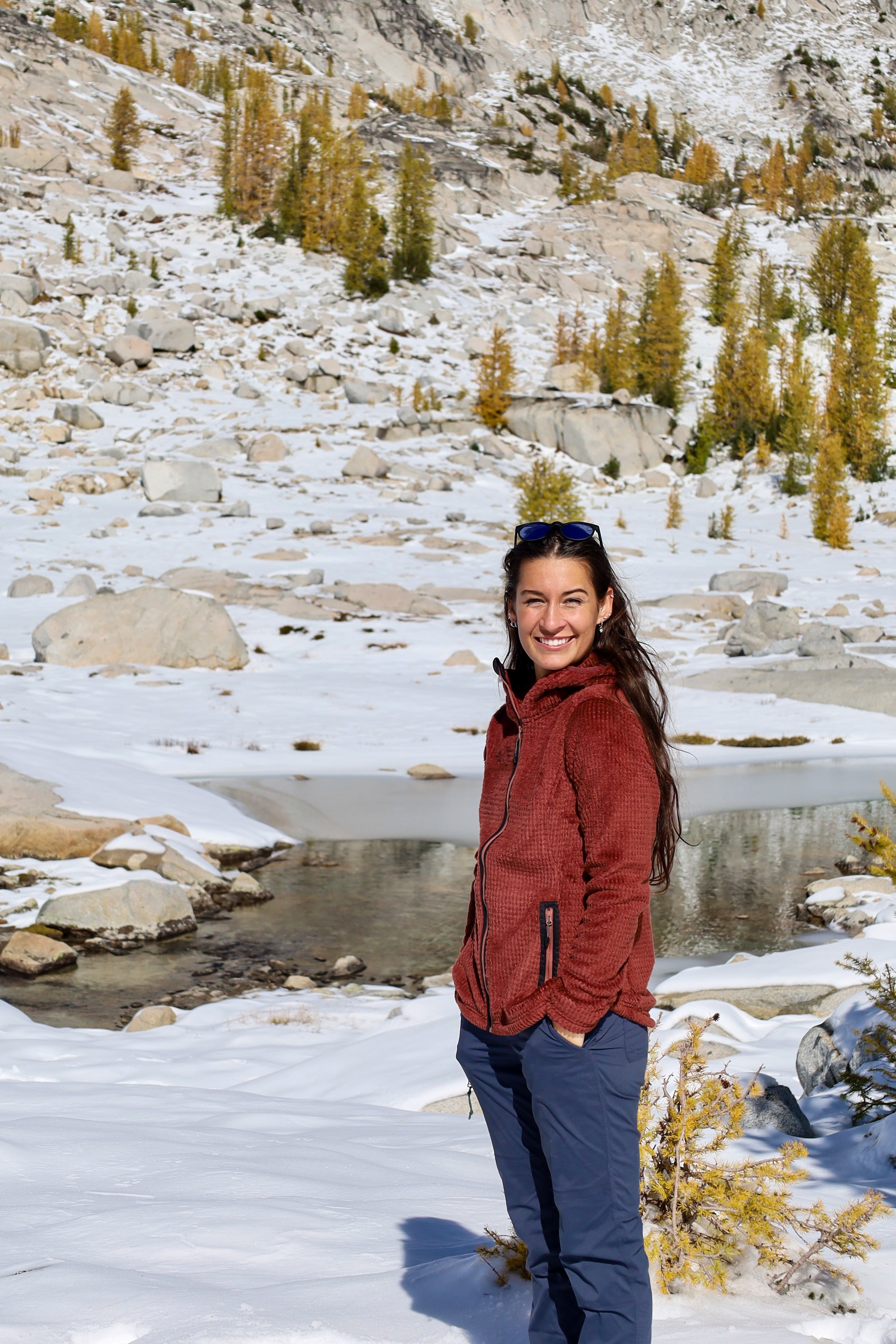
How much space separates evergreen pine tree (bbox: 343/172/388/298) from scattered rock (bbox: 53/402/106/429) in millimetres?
17063

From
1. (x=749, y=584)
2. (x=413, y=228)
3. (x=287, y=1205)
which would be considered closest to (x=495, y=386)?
(x=413, y=228)

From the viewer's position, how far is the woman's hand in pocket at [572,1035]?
183 centimetres

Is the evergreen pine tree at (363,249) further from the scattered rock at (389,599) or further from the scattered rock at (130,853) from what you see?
the scattered rock at (130,853)

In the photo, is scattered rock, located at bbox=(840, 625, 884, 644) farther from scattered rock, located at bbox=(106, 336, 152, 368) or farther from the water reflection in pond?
scattered rock, located at bbox=(106, 336, 152, 368)

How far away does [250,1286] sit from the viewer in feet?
7.32

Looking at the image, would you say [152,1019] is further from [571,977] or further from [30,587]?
[30,587]

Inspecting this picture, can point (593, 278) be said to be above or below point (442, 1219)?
above

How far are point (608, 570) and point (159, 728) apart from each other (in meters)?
12.0

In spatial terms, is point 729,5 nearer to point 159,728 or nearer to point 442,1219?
point 159,728

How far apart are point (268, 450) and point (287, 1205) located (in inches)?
1225

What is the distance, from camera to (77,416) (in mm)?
33406

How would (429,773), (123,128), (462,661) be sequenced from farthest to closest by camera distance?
(123,128)
(462,661)
(429,773)

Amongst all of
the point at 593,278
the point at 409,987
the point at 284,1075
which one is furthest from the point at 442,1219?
the point at 593,278

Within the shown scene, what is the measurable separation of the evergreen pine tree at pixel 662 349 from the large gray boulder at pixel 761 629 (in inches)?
945
